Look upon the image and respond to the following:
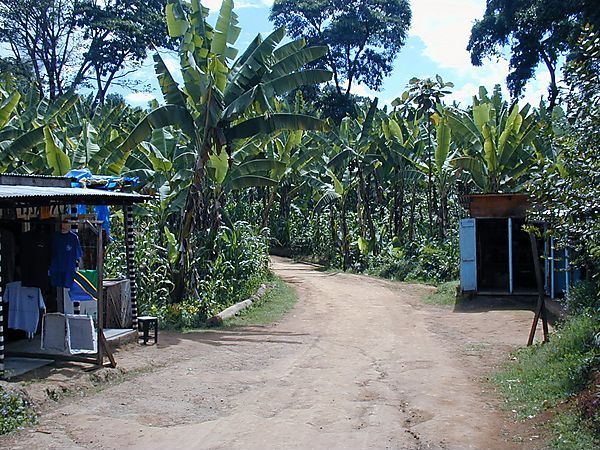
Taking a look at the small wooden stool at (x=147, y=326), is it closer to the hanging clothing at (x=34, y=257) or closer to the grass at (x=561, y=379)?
the hanging clothing at (x=34, y=257)

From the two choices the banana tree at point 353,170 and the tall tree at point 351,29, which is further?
the tall tree at point 351,29

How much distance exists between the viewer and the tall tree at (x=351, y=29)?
3909cm

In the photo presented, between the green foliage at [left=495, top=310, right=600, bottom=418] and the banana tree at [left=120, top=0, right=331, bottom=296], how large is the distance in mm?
6511

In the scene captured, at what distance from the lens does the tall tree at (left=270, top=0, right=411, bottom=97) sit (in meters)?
39.1

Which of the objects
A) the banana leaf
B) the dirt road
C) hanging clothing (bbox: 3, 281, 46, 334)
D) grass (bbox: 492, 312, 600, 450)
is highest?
the banana leaf

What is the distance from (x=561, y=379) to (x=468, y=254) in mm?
8766

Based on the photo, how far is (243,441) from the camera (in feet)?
22.2

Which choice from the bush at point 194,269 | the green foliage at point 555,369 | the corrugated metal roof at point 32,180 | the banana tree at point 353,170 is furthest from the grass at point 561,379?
the banana tree at point 353,170

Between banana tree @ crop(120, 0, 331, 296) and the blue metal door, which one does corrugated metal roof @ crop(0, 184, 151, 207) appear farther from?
the blue metal door

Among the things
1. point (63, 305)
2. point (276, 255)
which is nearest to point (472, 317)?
point (63, 305)

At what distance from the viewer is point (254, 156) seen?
2025 centimetres

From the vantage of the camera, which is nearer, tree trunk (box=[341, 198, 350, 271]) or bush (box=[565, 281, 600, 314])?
bush (box=[565, 281, 600, 314])

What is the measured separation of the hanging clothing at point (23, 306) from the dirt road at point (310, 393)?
1462mm

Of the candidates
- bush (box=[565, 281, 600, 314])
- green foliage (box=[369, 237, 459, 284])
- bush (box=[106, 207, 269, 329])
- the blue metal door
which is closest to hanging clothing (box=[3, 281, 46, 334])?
bush (box=[106, 207, 269, 329])
